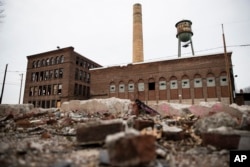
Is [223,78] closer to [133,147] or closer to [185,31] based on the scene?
[185,31]

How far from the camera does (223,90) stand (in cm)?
2050

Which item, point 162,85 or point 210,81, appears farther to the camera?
point 162,85

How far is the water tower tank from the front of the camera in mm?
26828

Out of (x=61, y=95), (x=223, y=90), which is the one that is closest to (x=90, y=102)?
(x=223, y=90)

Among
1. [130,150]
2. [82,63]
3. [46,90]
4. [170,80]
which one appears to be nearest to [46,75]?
[46,90]

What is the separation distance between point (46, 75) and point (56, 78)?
314cm

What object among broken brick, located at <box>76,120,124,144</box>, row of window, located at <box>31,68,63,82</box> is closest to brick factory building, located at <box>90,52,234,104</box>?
row of window, located at <box>31,68,63,82</box>

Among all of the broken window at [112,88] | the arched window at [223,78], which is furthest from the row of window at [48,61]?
the arched window at [223,78]

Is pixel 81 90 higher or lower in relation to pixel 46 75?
lower

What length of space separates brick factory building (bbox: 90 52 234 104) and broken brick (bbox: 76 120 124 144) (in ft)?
60.5

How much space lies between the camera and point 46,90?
112 ft

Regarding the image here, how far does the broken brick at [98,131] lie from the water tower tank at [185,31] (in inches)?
1017

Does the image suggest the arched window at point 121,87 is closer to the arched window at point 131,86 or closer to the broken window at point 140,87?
the arched window at point 131,86

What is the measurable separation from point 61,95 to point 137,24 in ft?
58.1
